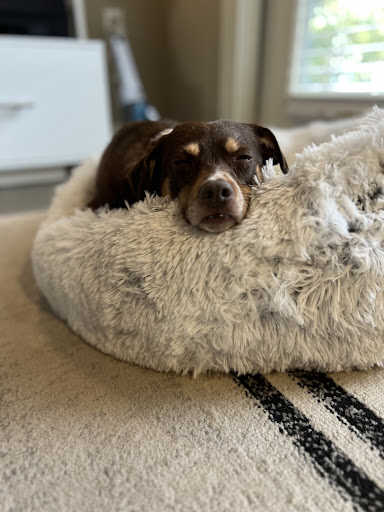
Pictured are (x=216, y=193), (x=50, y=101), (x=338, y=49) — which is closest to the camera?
(x=216, y=193)

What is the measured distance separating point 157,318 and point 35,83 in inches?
83.9

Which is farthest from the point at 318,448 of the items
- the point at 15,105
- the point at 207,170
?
the point at 15,105

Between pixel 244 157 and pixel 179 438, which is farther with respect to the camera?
pixel 244 157

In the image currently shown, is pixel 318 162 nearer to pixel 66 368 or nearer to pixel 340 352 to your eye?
pixel 340 352

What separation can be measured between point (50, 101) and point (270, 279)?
2.22 metres

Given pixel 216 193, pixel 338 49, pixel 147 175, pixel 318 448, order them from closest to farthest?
pixel 318 448 < pixel 216 193 < pixel 147 175 < pixel 338 49

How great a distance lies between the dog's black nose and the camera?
0.81 meters

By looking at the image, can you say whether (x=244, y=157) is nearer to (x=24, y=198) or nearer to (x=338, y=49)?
(x=338, y=49)

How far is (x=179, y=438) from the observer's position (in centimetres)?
68

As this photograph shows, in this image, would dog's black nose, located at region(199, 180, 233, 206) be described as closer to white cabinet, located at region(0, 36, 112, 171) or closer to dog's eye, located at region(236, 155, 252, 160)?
dog's eye, located at region(236, 155, 252, 160)

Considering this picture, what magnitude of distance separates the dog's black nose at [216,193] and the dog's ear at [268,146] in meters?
0.28

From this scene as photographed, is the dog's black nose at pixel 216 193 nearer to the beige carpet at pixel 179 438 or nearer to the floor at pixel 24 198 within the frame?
the beige carpet at pixel 179 438

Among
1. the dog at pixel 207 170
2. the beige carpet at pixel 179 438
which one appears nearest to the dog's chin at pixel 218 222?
the dog at pixel 207 170

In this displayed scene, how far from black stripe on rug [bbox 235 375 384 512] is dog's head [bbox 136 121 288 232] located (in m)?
0.34
